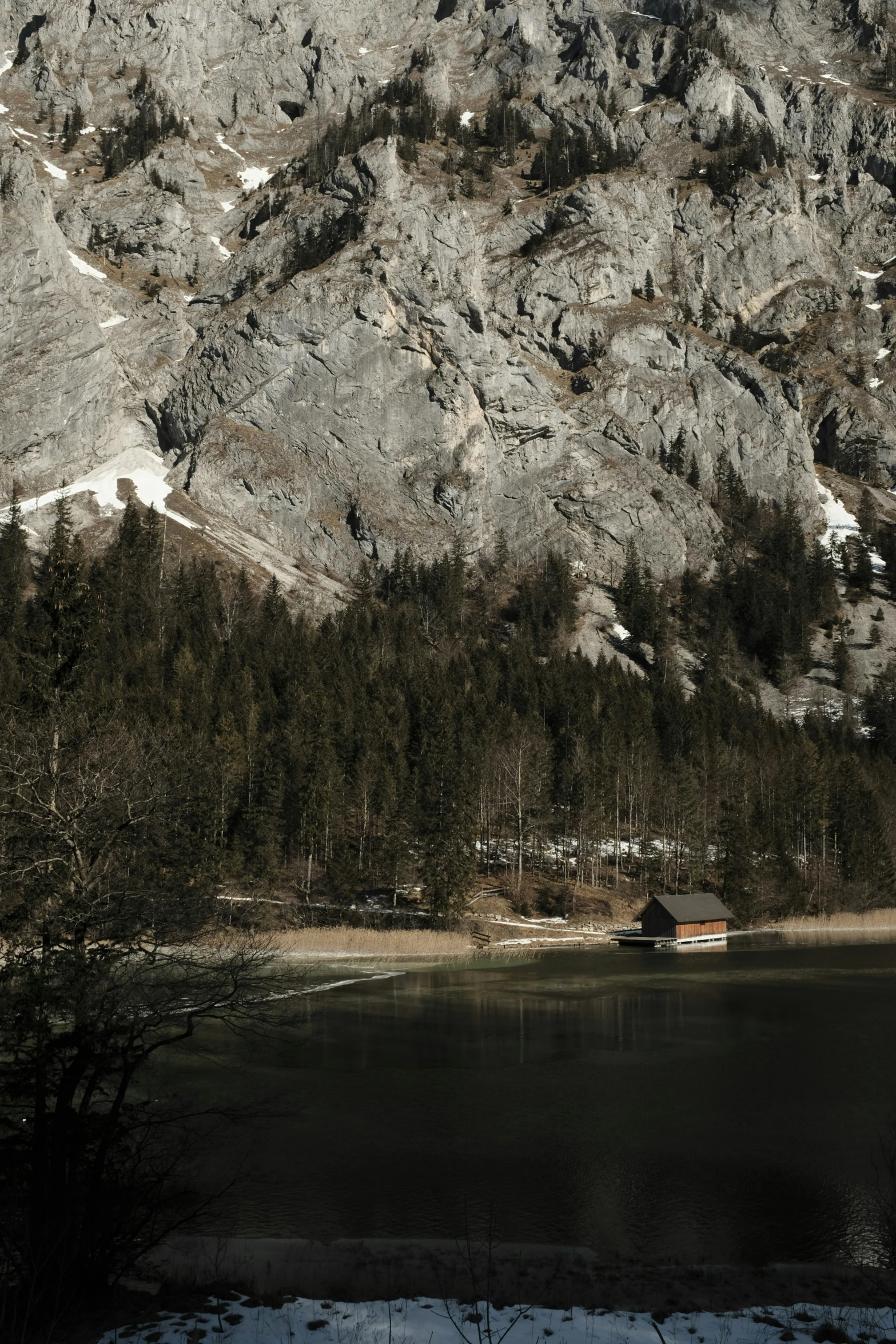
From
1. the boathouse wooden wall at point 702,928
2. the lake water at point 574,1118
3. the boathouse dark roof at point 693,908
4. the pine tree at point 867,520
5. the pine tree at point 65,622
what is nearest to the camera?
the lake water at point 574,1118

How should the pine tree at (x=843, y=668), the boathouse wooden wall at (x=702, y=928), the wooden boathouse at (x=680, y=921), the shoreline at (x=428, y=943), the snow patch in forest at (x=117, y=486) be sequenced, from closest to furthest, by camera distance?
the shoreline at (x=428, y=943)
the wooden boathouse at (x=680, y=921)
the boathouse wooden wall at (x=702, y=928)
the snow patch in forest at (x=117, y=486)
the pine tree at (x=843, y=668)

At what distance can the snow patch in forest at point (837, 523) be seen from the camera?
16050 centimetres

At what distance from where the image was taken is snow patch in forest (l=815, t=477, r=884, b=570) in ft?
527

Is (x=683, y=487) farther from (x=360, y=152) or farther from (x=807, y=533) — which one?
(x=360, y=152)

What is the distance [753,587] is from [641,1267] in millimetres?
141433

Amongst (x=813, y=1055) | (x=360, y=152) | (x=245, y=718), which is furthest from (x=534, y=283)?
(x=813, y=1055)

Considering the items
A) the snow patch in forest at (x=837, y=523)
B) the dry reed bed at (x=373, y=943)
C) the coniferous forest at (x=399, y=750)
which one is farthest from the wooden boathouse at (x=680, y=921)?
the snow patch in forest at (x=837, y=523)

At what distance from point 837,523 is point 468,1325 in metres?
179

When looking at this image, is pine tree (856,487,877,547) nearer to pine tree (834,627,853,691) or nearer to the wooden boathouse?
pine tree (834,627,853,691)

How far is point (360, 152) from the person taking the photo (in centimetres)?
17512

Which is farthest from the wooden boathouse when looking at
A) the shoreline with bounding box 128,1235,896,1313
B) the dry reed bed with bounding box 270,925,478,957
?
the shoreline with bounding box 128,1235,896,1313

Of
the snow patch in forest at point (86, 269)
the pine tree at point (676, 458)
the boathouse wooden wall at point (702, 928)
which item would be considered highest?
the snow patch in forest at point (86, 269)

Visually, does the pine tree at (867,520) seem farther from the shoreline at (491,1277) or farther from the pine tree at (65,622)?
the shoreline at (491,1277)

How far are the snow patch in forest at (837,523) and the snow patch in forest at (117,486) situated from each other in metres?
109
